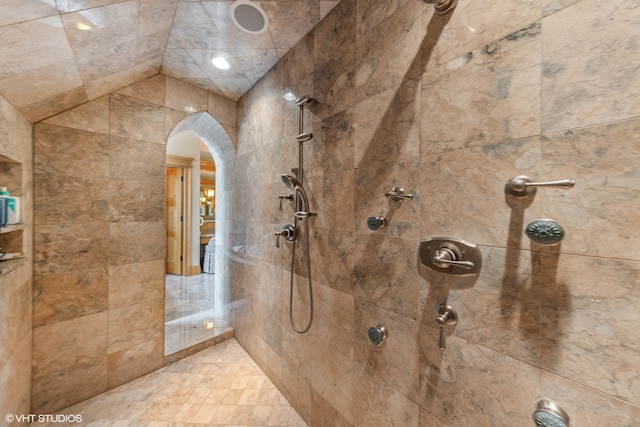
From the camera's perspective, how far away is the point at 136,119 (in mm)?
1747

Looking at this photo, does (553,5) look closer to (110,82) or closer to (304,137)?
(304,137)

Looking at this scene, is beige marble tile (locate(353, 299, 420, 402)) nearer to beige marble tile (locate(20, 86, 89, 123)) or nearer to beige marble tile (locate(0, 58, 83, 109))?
beige marble tile (locate(0, 58, 83, 109))

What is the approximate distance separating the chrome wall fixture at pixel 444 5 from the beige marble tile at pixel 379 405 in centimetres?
145

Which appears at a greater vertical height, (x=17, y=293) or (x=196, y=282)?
(x=17, y=293)

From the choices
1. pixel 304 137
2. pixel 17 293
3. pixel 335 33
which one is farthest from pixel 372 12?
pixel 17 293

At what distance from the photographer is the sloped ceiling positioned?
88 cm

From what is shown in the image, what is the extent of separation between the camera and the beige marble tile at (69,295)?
1429 mm

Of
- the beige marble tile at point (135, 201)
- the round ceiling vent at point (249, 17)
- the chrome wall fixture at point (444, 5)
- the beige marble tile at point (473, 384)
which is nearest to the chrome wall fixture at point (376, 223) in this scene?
the beige marble tile at point (473, 384)

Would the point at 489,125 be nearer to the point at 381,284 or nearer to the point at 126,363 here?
the point at 381,284

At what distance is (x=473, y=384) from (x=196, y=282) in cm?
420

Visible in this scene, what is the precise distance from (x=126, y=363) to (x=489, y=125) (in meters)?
2.64

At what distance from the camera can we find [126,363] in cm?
171

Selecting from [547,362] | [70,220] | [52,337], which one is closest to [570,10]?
[547,362]

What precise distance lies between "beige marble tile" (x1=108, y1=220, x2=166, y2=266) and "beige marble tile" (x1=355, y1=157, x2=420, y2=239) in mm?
1694
